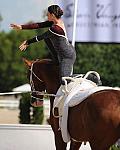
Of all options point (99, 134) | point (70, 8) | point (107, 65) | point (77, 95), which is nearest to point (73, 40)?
point (70, 8)

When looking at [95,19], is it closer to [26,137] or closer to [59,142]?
[26,137]

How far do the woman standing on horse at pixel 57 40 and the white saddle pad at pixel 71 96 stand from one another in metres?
0.24

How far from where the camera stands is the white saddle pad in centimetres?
621

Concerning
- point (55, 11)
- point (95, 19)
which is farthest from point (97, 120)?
point (95, 19)

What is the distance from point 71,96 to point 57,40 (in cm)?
72

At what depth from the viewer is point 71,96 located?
21.2ft

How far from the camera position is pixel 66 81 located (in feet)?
21.8

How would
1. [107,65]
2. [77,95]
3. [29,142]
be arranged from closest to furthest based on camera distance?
1. [77,95]
2. [29,142]
3. [107,65]

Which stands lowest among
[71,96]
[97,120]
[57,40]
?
[97,120]

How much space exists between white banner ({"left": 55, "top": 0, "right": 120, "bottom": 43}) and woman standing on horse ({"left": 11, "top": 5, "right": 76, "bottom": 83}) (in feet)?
10.9

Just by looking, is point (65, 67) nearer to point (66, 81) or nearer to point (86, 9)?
point (66, 81)

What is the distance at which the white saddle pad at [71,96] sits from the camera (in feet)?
20.4

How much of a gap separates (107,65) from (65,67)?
140ft

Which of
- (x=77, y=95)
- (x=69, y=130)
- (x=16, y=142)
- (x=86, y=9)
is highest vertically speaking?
(x=86, y=9)
